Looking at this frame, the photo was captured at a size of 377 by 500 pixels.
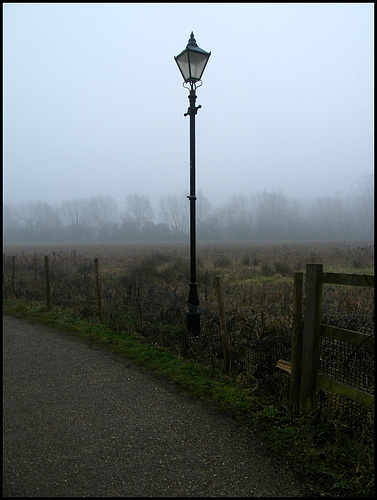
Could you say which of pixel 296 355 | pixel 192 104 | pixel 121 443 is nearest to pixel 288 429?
pixel 296 355

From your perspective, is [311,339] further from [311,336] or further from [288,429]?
[288,429]

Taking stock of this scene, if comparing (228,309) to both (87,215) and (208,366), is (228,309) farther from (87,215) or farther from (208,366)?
(87,215)

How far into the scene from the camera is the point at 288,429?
3.16 meters

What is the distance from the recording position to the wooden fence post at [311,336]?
334cm

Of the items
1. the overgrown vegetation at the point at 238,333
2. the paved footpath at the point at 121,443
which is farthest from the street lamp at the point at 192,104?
the paved footpath at the point at 121,443

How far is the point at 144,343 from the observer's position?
19.7 feet

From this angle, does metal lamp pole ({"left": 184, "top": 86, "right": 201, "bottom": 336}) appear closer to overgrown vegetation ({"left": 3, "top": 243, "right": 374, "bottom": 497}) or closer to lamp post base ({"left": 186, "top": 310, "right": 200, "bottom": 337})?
lamp post base ({"left": 186, "top": 310, "right": 200, "bottom": 337})

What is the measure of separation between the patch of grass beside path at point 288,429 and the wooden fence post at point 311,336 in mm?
245

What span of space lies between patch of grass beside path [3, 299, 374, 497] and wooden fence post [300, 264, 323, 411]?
24 centimetres

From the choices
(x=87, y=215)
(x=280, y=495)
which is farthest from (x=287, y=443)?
(x=87, y=215)

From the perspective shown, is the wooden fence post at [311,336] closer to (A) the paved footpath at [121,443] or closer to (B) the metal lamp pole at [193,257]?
(A) the paved footpath at [121,443]

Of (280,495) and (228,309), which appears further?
(228,309)

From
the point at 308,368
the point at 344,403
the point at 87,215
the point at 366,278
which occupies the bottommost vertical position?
the point at 344,403

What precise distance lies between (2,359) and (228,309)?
16.1ft
